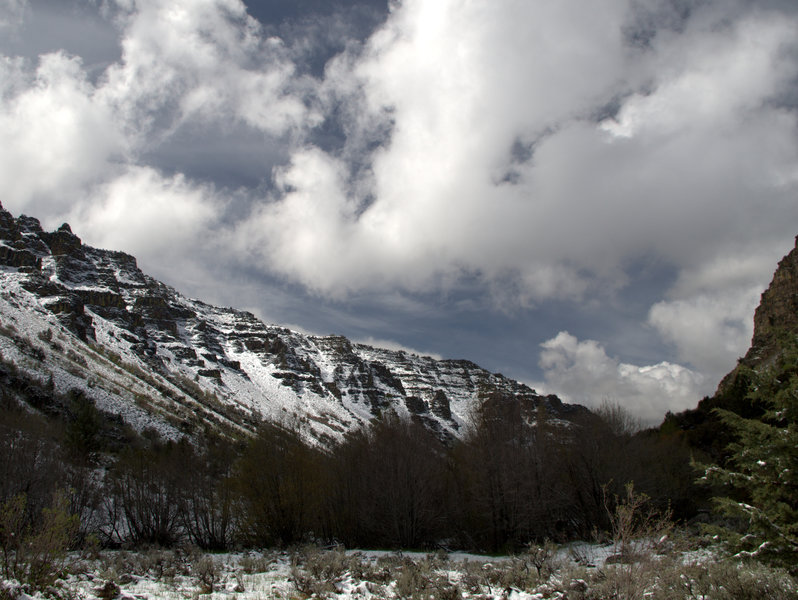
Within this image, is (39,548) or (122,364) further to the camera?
(122,364)

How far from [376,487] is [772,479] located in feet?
72.1

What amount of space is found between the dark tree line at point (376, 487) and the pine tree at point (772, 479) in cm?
1496

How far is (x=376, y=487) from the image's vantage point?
2922cm

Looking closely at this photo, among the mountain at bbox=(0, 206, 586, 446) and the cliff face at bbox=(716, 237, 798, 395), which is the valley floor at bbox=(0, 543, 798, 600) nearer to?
the mountain at bbox=(0, 206, 586, 446)

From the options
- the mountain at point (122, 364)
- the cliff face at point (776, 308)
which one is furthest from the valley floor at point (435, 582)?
the cliff face at point (776, 308)

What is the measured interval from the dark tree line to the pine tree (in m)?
15.0

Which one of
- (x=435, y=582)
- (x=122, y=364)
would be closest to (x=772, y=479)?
(x=435, y=582)

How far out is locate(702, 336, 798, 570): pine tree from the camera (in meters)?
11.0

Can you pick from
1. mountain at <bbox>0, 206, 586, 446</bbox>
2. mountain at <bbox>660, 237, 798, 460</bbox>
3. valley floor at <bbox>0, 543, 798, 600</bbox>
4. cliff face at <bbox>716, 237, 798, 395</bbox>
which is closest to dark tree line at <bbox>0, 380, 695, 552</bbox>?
mountain at <bbox>0, 206, 586, 446</bbox>

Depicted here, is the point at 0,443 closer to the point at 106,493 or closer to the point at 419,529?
the point at 106,493

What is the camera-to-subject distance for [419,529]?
2850 centimetres

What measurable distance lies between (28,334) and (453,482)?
75717 mm

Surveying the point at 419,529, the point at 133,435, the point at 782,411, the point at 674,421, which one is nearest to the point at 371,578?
the point at 782,411

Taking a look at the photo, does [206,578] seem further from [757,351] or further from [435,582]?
[757,351]
